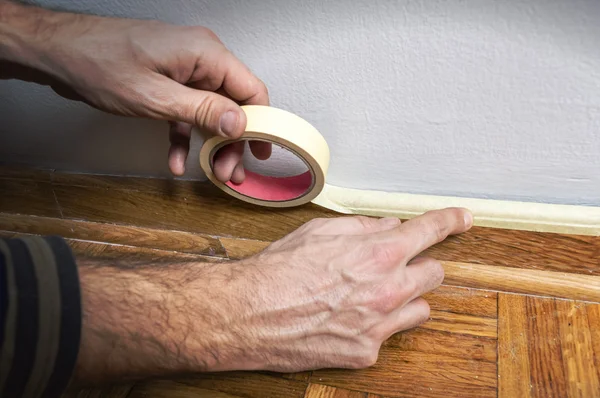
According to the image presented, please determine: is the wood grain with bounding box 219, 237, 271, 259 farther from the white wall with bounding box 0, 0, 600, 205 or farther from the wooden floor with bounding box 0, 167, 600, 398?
the white wall with bounding box 0, 0, 600, 205

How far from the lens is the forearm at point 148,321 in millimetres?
707

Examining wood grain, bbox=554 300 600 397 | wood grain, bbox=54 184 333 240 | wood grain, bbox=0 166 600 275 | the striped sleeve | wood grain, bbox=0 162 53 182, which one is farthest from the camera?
wood grain, bbox=0 162 53 182

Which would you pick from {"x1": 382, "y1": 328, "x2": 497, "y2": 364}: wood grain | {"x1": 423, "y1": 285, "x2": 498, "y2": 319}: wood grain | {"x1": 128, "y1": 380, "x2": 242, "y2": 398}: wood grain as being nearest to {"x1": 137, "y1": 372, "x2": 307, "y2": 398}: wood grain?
{"x1": 128, "y1": 380, "x2": 242, "y2": 398}: wood grain

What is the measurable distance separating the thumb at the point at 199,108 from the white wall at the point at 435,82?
114mm

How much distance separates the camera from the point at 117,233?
1158 millimetres

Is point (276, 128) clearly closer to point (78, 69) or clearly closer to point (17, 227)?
point (78, 69)

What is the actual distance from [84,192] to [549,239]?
0.86 metres

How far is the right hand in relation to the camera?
78cm

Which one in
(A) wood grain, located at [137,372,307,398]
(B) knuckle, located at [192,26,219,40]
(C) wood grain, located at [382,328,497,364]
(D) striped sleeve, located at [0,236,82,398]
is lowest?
(A) wood grain, located at [137,372,307,398]

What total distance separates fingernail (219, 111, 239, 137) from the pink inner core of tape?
184mm

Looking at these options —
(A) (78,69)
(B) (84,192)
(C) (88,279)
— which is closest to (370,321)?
(C) (88,279)

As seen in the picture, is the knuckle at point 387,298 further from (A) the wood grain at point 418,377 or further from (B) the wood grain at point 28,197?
(B) the wood grain at point 28,197

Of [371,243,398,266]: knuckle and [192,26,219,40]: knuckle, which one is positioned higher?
[192,26,219,40]: knuckle

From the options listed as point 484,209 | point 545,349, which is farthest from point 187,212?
point 545,349
